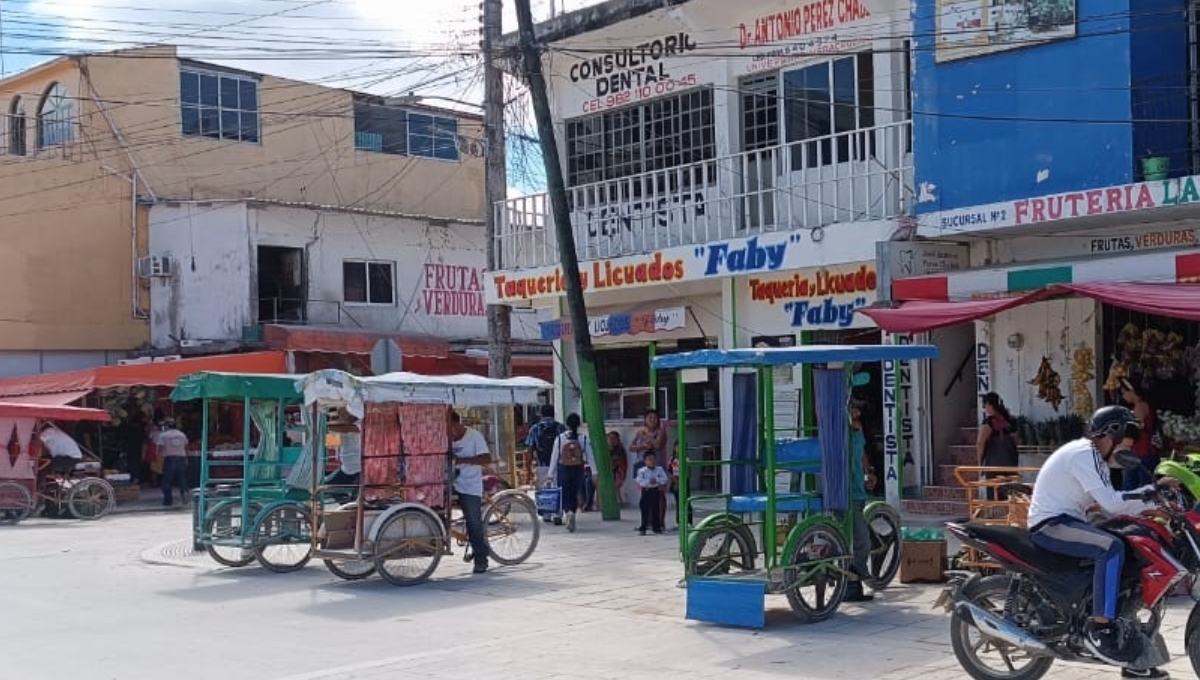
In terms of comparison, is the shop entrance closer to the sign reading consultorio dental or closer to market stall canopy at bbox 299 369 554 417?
the sign reading consultorio dental

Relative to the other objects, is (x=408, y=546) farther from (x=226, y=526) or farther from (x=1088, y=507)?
(x=1088, y=507)

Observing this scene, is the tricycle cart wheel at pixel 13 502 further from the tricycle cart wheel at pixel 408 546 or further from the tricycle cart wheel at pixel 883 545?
the tricycle cart wheel at pixel 883 545

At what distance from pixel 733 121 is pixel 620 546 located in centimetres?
724

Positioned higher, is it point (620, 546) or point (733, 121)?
point (733, 121)

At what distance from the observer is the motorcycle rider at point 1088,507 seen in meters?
7.43

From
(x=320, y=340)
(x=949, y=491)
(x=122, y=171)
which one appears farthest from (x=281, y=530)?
(x=122, y=171)

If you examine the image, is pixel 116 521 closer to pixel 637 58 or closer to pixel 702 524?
pixel 637 58

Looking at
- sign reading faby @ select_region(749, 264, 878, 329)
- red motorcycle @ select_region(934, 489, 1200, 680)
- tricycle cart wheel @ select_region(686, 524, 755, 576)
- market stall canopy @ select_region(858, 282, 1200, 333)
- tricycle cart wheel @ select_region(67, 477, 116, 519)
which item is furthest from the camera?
tricycle cart wheel @ select_region(67, 477, 116, 519)

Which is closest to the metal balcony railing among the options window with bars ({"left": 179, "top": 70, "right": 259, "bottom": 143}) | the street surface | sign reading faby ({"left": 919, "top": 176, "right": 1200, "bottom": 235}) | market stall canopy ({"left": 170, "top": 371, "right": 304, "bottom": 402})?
sign reading faby ({"left": 919, "top": 176, "right": 1200, "bottom": 235})

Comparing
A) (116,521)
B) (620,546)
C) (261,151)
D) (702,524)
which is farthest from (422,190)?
(702,524)

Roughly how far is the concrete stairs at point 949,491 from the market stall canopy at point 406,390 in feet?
18.9

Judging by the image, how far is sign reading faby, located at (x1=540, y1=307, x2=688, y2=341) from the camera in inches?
816

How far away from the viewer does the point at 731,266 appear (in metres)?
19.0

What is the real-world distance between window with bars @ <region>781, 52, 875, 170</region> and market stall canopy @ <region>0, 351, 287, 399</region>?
1210 centimetres
